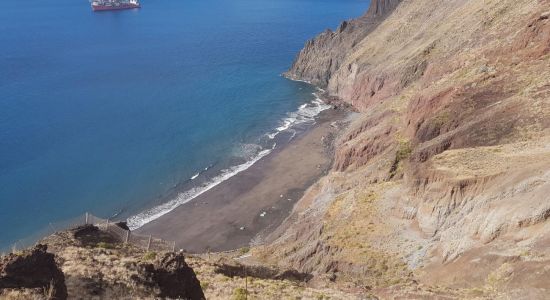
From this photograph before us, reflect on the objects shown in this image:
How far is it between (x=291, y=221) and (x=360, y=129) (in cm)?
1954

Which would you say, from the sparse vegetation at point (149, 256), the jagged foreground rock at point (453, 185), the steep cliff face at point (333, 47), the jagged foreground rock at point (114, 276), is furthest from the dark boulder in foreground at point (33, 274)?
the steep cliff face at point (333, 47)

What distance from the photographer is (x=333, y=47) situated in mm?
126438

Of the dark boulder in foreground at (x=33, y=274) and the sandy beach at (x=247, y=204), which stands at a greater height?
the dark boulder in foreground at (x=33, y=274)

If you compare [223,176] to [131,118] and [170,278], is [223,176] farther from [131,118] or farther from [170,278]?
[170,278]

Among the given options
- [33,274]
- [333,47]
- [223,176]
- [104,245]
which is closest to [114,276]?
[33,274]

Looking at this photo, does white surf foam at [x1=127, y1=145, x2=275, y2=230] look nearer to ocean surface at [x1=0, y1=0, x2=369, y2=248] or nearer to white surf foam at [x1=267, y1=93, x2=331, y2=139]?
ocean surface at [x1=0, y1=0, x2=369, y2=248]

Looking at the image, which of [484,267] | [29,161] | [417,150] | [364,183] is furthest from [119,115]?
[484,267]

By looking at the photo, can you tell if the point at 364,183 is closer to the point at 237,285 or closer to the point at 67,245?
the point at 237,285

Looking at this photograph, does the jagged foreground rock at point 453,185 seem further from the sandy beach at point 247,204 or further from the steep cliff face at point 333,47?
the steep cliff face at point 333,47

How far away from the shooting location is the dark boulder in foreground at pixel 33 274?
18.5 metres

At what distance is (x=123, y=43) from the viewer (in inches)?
6575

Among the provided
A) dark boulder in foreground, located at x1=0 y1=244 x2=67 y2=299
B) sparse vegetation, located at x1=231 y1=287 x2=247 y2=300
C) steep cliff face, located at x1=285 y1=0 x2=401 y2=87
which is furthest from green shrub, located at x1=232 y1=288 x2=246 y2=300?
steep cliff face, located at x1=285 y1=0 x2=401 y2=87

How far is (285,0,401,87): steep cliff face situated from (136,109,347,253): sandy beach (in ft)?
132

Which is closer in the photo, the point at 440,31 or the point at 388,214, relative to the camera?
the point at 388,214
